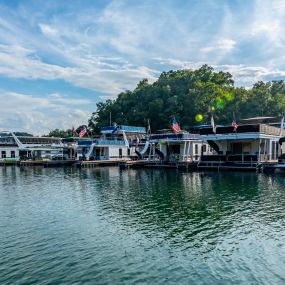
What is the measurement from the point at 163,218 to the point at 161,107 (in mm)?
59601

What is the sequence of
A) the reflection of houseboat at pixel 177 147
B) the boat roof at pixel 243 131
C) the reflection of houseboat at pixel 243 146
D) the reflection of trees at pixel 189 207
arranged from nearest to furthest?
the reflection of trees at pixel 189 207 → the reflection of houseboat at pixel 243 146 → the boat roof at pixel 243 131 → the reflection of houseboat at pixel 177 147

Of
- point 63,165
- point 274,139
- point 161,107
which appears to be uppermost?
point 161,107

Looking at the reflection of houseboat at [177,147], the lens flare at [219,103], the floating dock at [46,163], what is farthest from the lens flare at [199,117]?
the floating dock at [46,163]

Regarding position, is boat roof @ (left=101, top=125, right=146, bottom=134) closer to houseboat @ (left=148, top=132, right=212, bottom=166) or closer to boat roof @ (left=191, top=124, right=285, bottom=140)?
houseboat @ (left=148, top=132, right=212, bottom=166)

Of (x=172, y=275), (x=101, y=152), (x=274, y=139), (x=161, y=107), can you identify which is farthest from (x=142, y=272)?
(x=161, y=107)

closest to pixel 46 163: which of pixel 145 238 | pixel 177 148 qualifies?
pixel 177 148

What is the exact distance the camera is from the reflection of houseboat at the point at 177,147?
48044 millimetres

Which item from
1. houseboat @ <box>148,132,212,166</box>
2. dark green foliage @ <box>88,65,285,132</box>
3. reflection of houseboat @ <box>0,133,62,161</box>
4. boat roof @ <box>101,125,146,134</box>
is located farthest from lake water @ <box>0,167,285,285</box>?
reflection of houseboat @ <box>0,133,62,161</box>

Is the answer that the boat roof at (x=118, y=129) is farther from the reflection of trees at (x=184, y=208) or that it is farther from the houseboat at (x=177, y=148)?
the reflection of trees at (x=184, y=208)

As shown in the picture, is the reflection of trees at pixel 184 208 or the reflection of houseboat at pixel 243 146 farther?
the reflection of houseboat at pixel 243 146

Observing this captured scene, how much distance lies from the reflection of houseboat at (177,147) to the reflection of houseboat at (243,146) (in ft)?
13.1

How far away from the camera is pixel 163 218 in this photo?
1753cm

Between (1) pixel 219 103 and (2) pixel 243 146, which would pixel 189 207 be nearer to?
(2) pixel 243 146

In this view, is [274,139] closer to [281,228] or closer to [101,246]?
[281,228]
